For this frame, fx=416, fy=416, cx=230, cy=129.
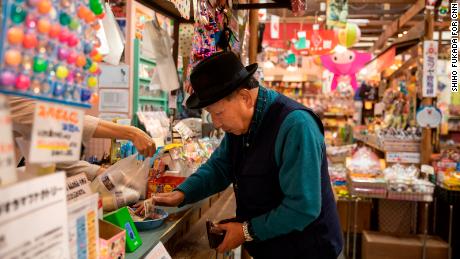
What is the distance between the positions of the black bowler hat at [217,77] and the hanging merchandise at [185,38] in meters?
1.02

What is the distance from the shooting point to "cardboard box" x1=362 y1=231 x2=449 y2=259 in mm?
4668

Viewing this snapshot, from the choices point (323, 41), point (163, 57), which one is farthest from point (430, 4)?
point (163, 57)

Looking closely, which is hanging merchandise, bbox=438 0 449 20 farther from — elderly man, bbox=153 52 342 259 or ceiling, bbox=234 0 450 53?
elderly man, bbox=153 52 342 259

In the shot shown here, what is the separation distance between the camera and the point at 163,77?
280cm

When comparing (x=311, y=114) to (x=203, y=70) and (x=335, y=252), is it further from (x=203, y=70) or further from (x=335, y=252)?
(x=335, y=252)

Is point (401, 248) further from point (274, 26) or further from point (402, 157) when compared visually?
point (274, 26)

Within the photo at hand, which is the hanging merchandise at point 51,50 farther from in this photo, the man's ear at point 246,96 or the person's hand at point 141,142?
the man's ear at point 246,96

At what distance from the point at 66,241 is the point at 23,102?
457 millimetres

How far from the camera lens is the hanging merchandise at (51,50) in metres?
0.69

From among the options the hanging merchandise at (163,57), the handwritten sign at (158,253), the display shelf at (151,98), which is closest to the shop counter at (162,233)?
the handwritten sign at (158,253)

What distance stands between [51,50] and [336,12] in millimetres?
6391

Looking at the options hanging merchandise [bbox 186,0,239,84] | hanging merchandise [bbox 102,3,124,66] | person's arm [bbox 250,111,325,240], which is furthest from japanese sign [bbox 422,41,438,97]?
hanging merchandise [bbox 102,3,124,66]

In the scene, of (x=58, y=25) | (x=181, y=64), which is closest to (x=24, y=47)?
(x=58, y=25)

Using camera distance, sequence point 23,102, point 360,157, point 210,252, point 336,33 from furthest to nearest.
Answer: point 336,33 < point 360,157 < point 210,252 < point 23,102
